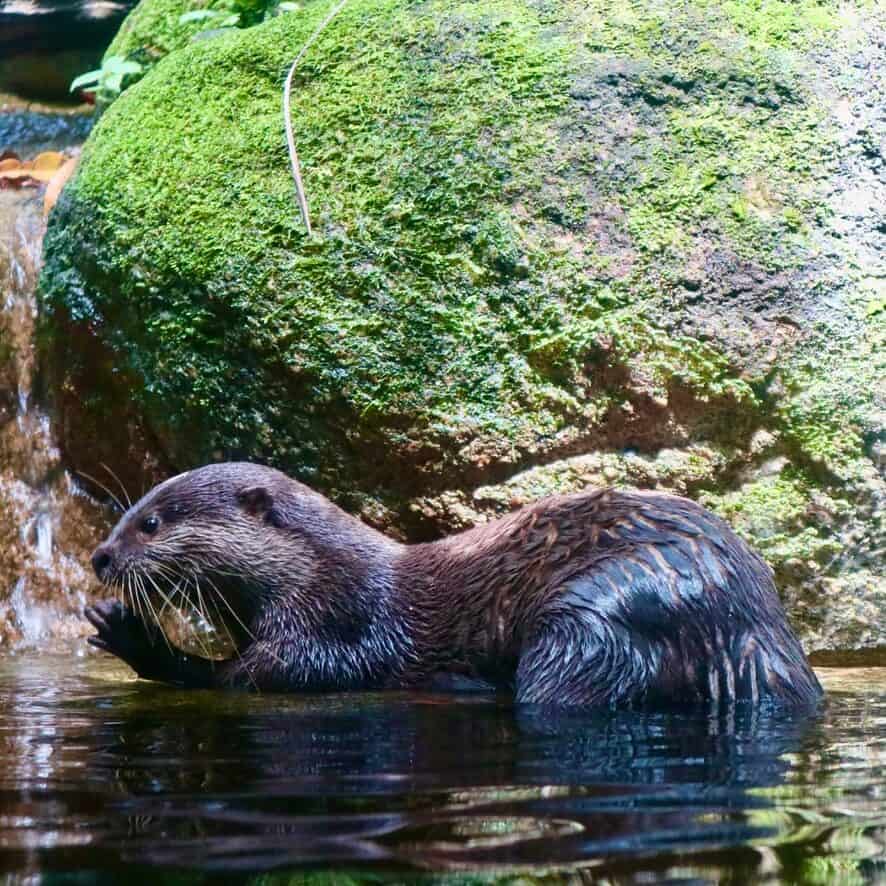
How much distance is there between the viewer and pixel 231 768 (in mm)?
2652

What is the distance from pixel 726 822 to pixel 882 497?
3106mm

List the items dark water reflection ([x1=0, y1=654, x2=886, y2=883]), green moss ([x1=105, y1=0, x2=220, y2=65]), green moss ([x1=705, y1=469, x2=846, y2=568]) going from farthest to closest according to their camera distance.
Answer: green moss ([x1=105, y1=0, x2=220, y2=65]) < green moss ([x1=705, y1=469, x2=846, y2=568]) < dark water reflection ([x1=0, y1=654, x2=886, y2=883])

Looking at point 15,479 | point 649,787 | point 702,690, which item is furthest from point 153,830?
point 15,479

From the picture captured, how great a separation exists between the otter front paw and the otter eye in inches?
10.6

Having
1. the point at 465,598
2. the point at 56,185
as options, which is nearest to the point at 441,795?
the point at 465,598

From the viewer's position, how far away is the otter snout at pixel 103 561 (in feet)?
15.2

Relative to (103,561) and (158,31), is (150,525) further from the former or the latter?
(158,31)

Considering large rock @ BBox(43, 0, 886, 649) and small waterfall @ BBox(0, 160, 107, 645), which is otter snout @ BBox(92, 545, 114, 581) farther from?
small waterfall @ BBox(0, 160, 107, 645)

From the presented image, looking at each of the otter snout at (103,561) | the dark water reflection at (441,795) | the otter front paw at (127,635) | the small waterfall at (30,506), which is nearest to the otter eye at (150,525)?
the otter snout at (103,561)

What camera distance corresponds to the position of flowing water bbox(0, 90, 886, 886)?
1797 millimetres

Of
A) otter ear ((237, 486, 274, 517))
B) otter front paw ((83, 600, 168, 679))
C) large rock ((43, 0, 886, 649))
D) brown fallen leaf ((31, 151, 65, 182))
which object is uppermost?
brown fallen leaf ((31, 151, 65, 182))

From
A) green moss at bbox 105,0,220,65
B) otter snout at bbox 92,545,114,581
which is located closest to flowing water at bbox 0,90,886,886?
otter snout at bbox 92,545,114,581

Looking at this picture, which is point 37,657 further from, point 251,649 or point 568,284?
point 568,284

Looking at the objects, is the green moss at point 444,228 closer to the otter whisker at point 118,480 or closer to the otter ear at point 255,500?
the otter whisker at point 118,480
